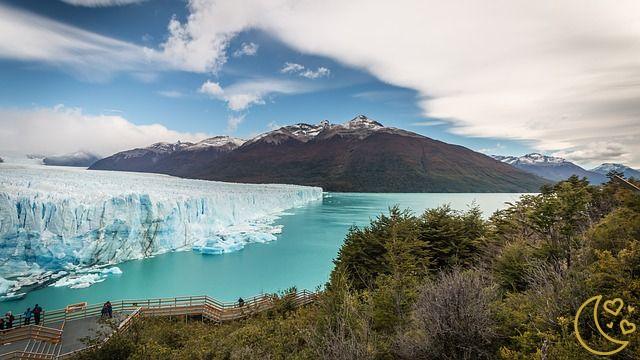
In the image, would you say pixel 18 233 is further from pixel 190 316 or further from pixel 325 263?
pixel 325 263

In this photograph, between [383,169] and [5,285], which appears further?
[383,169]

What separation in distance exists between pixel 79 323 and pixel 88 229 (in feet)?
36.1

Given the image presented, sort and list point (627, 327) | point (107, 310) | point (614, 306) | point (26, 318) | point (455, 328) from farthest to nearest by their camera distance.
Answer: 1. point (107, 310)
2. point (26, 318)
3. point (455, 328)
4. point (614, 306)
5. point (627, 327)

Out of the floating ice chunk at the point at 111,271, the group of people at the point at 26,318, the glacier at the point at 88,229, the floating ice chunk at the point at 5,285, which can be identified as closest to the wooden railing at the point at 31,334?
the group of people at the point at 26,318

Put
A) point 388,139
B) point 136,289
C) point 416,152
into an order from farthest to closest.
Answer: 1. point 388,139
2. point 416,152
3. point 136,289

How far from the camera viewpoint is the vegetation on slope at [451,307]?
4.76m

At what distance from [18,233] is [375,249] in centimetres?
1919

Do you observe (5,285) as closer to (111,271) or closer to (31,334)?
(111,271)

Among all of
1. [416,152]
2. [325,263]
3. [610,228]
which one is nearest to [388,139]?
[416,152]

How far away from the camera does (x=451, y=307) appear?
5145 mm

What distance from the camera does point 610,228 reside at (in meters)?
7.66

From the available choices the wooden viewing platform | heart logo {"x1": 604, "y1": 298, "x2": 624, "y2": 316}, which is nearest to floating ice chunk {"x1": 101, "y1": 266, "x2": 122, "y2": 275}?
the wooden viewing platform

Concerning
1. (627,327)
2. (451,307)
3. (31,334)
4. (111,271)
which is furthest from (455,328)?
(111,271)

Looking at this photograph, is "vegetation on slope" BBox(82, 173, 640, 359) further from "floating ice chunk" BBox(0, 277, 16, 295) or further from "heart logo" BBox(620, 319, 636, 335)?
"floating ice chunk" BBox(0, 277, 16, 295)
